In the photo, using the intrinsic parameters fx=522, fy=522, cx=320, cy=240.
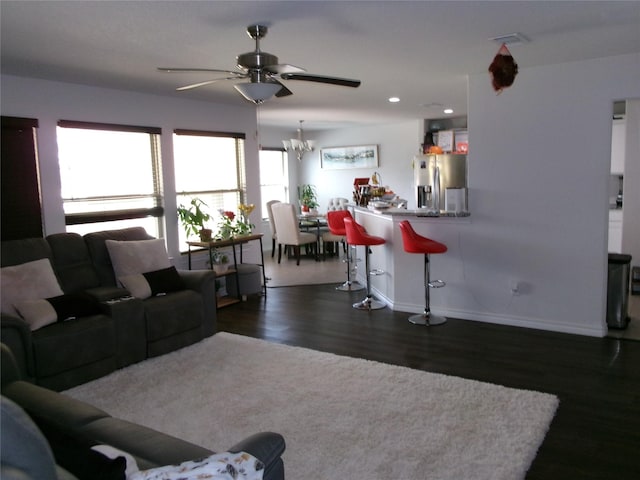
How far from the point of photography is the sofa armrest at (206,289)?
4711mm

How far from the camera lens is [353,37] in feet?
11.4

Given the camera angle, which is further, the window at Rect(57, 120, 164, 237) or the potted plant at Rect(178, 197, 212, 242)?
the potted plant at Rect(178, 197, 212, 242)

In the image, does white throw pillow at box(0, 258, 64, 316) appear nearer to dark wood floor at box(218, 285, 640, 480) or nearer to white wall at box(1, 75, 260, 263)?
white wall at box(1, 75, 260, 263)

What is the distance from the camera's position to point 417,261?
538 cm

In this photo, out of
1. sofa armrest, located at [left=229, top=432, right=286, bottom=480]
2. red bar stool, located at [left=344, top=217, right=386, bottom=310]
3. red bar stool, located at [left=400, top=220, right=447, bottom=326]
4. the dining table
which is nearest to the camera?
sofa armrest, located at [left=229, top=432, right=286, bottom=480]

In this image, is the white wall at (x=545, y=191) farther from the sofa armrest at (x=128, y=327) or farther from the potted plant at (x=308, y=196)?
the potted plant at (x=308, y=196)

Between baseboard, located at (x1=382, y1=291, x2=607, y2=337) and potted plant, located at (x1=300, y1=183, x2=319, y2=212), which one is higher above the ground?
potted plant, located at (x1=300, y1=183, x2=319, y2=212)

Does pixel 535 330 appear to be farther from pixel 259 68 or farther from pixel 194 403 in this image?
pixel 259 68

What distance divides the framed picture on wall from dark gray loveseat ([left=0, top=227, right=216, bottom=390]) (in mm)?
5754

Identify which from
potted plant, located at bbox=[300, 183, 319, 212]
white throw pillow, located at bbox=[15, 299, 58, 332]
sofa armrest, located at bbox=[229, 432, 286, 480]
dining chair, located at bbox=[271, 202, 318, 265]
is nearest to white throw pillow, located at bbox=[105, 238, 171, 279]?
white throw pillow, located at bbox=[15, 299, 58, 332]

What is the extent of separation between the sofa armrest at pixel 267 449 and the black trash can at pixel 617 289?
388 cm

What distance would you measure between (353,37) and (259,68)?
75 centimetres

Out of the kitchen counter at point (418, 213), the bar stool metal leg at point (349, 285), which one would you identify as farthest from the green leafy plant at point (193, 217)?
the kitchen counter at point (418, 213)

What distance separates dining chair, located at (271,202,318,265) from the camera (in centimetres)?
830
